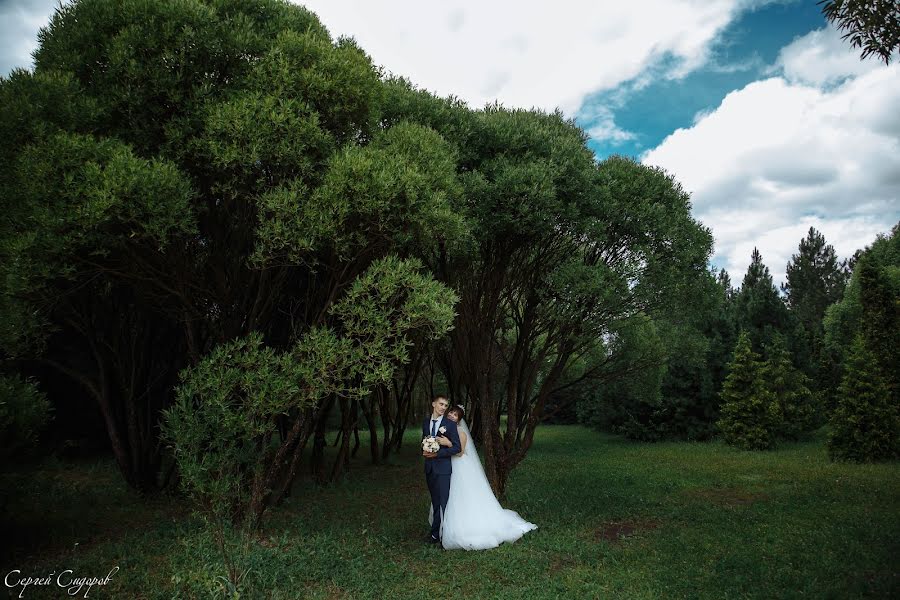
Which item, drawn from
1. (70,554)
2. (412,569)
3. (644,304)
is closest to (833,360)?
(644,304)

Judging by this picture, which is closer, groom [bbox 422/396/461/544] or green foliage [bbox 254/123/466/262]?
green foliage [bbox 254/123/466/262]

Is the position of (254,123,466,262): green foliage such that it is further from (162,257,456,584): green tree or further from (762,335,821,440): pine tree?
(762,335,821,440): pine tree

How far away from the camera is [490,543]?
28.8 ft

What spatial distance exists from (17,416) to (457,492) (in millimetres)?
7176

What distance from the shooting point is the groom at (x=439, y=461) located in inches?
347

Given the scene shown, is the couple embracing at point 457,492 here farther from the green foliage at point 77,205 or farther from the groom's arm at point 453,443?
the green foliage at point 77,205

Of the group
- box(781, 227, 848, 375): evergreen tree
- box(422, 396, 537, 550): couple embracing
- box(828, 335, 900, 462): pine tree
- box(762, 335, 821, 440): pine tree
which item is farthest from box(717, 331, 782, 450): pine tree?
box(781, 227, 848, 375): evergreen tree

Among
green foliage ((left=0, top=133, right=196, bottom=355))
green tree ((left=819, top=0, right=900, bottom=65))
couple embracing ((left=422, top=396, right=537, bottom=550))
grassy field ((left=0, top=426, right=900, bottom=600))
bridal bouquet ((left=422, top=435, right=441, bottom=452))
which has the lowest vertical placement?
grassy field ((left=0, top=426, right=900, bottom=600))

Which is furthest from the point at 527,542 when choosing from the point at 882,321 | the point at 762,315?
the point at 762,315

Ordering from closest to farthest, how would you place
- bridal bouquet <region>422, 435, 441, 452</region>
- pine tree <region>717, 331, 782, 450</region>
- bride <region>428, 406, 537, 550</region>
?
bridal bouquet <region>422, 435, 441, 452</region>, bride <region>428, 406, 537, 550</region>, pine tree <region>717, 331, 782, 450</region>

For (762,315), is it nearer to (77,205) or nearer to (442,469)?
(442,469)

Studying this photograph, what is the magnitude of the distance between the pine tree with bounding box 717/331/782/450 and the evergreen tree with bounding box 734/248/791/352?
2634mm

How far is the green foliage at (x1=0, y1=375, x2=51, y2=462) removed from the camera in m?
7.94

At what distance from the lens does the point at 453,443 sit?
8898 millimetres
